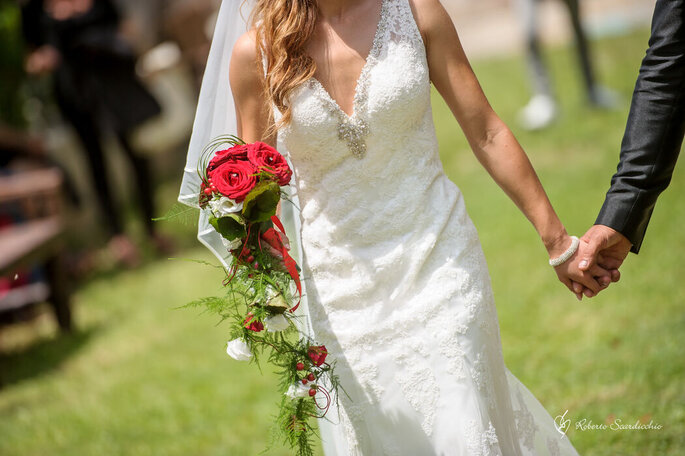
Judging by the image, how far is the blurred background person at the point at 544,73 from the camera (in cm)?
834

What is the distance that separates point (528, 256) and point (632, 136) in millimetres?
3003

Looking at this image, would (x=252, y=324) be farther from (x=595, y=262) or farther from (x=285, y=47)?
(x=595, y=262)

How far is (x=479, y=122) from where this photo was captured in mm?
2693

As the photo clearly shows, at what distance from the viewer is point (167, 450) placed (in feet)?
14.4

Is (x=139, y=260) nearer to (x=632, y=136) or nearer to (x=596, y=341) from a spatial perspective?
(x=596, y=341)

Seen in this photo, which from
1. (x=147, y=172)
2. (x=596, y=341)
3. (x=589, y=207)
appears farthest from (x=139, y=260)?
(x=596, y=341)

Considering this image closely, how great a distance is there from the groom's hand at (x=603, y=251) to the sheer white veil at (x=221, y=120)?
111 cm

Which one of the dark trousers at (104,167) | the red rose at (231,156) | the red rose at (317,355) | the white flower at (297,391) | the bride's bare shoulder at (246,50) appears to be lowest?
the white flower at (297,391)

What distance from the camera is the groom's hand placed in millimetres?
2838

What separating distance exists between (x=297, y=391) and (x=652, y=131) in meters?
1.70

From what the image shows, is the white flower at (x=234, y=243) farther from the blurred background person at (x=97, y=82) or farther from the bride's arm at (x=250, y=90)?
the blurred background person at (x=97, y=82)

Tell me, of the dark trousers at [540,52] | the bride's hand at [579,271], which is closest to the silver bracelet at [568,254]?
the bride's hand at [579,271]

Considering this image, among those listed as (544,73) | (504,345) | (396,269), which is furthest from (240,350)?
(544,73)
